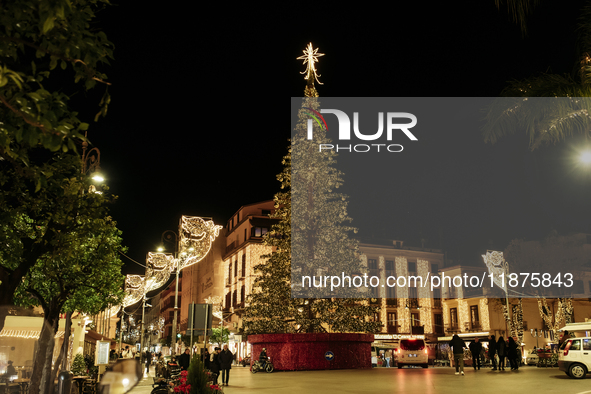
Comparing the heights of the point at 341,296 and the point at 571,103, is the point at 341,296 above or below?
below

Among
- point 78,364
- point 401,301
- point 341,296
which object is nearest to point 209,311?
point 78,364

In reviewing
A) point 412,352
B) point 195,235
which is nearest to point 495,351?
point 412,352

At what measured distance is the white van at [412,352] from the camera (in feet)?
92.9

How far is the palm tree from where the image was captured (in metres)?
12.2

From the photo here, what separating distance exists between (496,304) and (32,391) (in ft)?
168

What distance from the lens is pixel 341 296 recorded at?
29.4m

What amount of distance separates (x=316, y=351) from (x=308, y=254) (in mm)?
5870

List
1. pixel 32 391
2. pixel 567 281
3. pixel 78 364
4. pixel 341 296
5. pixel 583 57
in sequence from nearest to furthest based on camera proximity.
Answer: pixel 583 57, pixel 32 391, pixel 78 364, pixel 341 296, pixel 567 281

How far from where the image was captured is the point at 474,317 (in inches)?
2350

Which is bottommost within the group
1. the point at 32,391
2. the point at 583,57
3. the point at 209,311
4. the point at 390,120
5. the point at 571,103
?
the point at 32,391

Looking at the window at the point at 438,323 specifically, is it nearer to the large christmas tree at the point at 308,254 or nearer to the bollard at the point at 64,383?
the large christmas tree at the point at 308,254

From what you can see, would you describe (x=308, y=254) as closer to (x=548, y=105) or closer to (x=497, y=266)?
(x=548, y=105)

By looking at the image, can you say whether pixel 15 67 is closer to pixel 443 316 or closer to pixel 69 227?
pixel 69 227

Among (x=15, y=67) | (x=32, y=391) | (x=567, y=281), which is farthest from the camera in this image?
(x=567, y=281)
